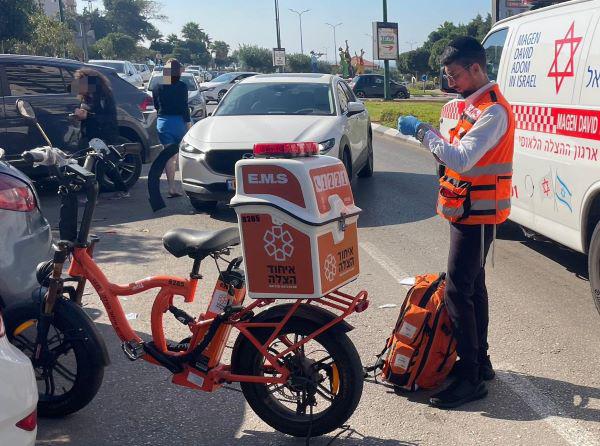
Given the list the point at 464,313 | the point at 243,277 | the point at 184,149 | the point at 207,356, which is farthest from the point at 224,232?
the point at 184,149

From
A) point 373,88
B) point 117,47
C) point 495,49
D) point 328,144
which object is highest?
point 117,47

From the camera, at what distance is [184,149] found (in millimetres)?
9391

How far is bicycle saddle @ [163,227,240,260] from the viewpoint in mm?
3732

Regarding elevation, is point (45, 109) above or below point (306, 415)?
above

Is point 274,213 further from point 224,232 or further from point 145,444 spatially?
point 145,444

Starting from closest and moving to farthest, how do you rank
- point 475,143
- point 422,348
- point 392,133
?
1. point 475,143
2. point 422,348
3. point 392,133

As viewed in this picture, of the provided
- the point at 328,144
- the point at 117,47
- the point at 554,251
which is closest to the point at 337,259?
the point at 554,251

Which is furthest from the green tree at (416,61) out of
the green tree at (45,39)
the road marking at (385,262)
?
the road marking at (385,262)

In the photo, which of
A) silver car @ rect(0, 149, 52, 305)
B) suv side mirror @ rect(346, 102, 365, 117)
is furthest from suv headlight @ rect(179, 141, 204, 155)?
silver car @ rect(0, 149, 52, 305)

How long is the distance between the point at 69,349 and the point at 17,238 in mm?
893

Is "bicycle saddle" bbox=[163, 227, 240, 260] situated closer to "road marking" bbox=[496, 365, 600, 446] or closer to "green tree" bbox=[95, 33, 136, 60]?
"road marking" bbox=[496, 365, 600, 446]

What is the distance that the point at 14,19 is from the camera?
30859 mm

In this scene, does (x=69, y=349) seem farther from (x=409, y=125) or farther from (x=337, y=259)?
(x=409, y=125)

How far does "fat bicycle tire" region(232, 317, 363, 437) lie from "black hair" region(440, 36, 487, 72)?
162 centimetres
